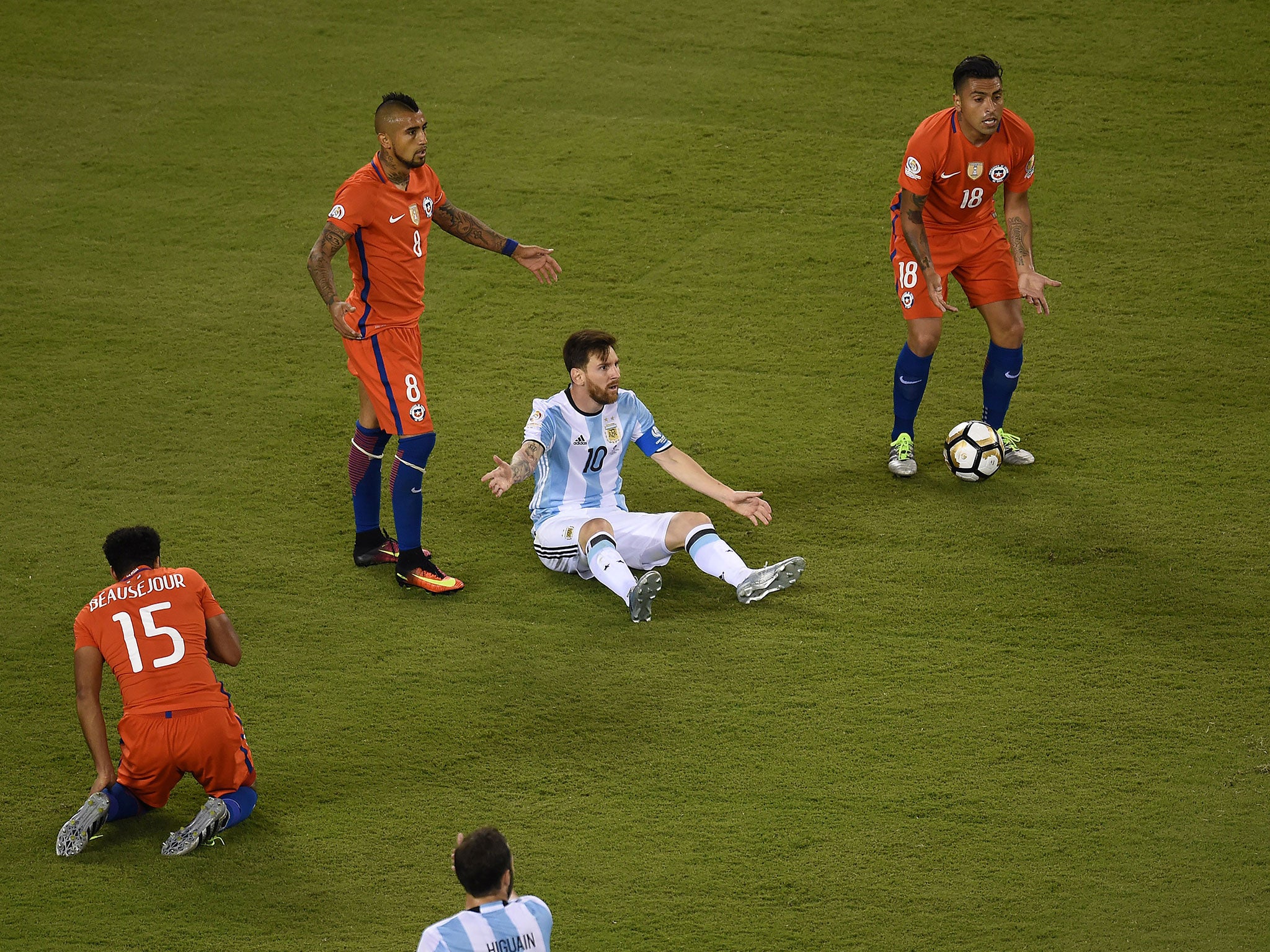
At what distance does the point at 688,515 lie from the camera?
6.21 m

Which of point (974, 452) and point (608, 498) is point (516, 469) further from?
point (974, 452)

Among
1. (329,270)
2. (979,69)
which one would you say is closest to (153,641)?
(329,270)

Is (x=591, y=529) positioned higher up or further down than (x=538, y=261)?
further down

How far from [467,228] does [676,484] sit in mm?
1686

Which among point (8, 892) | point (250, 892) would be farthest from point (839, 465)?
point (8, 892)

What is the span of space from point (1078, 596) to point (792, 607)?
1.24m

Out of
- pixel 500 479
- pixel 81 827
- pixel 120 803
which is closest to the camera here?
pixel 81 827

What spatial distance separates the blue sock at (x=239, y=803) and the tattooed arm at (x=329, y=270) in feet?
6.60

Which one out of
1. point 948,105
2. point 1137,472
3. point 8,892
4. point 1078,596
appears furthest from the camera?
point 948,105

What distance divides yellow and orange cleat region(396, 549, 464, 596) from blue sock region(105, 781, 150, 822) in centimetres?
172

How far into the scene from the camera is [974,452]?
22.6 feet

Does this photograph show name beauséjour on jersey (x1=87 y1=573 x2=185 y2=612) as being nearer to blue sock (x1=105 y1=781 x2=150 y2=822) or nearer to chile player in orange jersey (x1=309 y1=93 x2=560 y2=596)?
blue sock (x1=105 y1=781 x2=150 y2=822)

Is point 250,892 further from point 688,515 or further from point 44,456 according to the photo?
point 44,456

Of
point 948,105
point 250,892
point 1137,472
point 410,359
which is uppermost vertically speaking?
point 948,105
